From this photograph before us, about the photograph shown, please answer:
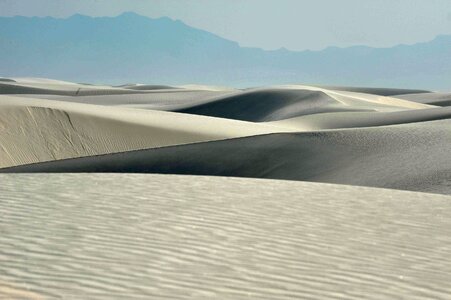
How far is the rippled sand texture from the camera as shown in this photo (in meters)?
4.22

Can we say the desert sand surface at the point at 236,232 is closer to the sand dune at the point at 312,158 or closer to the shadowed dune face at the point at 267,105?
the sand dune at the point at 312,158

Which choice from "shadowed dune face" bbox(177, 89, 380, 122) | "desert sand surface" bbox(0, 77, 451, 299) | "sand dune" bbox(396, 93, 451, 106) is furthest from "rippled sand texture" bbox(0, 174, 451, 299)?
"sand dune" bbox(396, 93, 451, 106)

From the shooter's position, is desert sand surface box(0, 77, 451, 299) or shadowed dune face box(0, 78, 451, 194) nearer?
desert sand surface box(0, 77, 451, 299)

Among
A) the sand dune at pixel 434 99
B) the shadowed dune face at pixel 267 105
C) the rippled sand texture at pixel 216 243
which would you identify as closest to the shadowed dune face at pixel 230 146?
the rippled sand texture at pixel 216 243

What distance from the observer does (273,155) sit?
16.4m

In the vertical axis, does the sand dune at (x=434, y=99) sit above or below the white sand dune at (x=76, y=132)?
above

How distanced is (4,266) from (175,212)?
2.36 metres

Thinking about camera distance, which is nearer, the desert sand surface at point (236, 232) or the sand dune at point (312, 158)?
the desert sand surface at point (236, 232)

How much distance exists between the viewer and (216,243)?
538cm

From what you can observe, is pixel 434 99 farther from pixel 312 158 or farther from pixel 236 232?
pixel 236 232

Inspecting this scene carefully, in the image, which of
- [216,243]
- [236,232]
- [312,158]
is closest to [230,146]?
[312,158]

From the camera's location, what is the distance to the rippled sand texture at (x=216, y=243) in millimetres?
4223

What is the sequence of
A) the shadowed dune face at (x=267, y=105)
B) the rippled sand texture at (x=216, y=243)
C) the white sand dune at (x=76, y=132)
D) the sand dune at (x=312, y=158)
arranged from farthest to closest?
1. the shadowed dune face at (x=267, y=105)
2. the white sand dune at (x=76, y=132)
3. the sand dune at (x=312, y=158)
4. the rippled sand texture at (x=216, y=243)

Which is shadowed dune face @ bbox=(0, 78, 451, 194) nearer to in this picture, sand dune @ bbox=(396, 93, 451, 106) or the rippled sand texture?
the rippled sand texture
